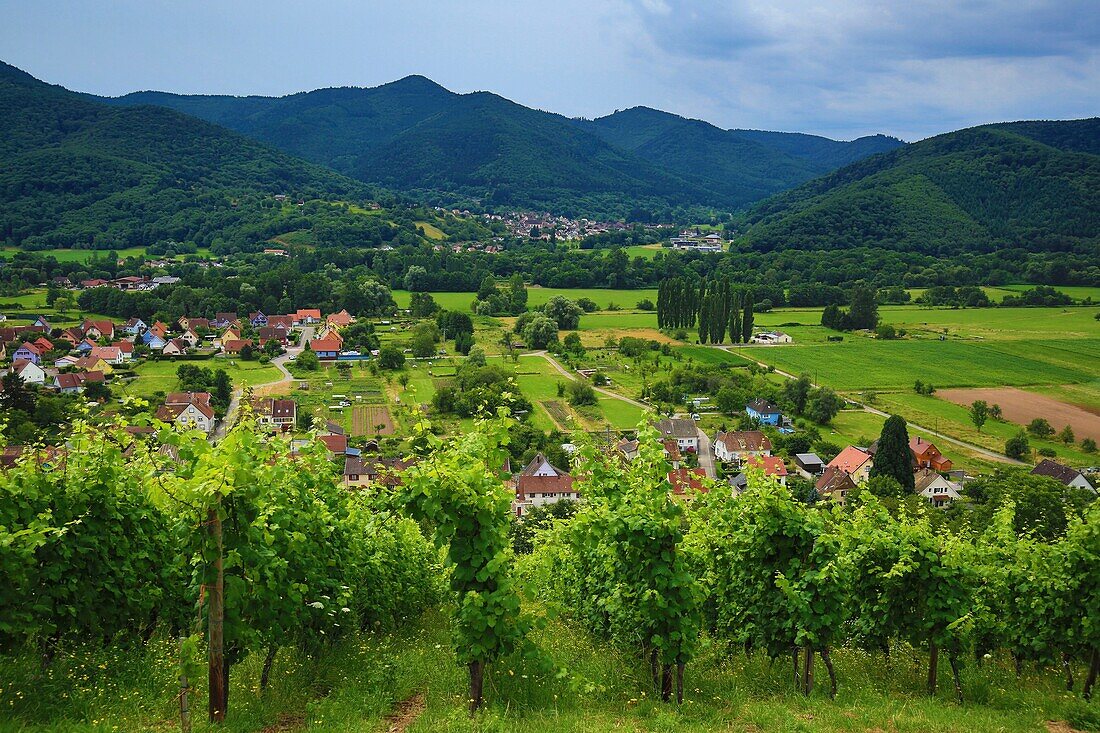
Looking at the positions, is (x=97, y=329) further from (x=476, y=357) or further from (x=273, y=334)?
(x=476, y=357)

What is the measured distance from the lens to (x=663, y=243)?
182 meters

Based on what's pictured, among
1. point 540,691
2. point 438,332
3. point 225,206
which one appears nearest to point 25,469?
point 540,691

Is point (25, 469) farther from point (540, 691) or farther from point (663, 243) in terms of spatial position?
point (663, 243)

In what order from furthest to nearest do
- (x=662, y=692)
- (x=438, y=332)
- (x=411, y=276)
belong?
(x=411, y=276), (x=438, y=332), (x=662, y=692)

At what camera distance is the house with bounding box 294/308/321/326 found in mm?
84062

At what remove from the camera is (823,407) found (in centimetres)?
5109

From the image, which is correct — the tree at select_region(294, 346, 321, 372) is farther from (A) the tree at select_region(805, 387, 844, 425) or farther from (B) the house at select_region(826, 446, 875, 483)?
(B) the house at select_region(826, 446, 875, 483)

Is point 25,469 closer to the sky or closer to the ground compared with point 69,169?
closer to the ground

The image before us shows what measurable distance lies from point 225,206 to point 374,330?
87.0m

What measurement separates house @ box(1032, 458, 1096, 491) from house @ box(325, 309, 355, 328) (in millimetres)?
60848

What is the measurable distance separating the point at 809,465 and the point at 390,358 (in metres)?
34.7

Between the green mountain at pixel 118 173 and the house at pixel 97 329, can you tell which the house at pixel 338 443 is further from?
the green mountain at pixel 118 173

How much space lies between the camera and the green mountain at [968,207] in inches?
5541

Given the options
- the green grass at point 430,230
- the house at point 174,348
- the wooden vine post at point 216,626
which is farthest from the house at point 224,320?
the green grass at point 430,230
